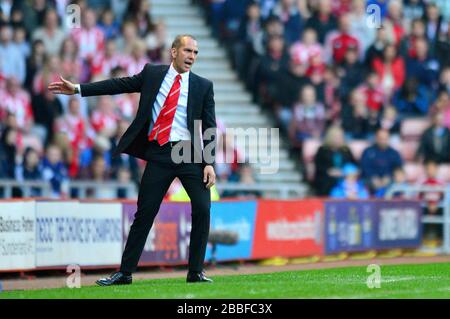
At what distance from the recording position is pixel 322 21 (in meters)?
25.2

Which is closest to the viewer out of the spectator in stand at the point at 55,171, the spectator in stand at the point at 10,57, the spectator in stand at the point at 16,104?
the spectator in stand at the point at 55,171

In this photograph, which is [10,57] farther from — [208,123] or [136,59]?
[208,123]

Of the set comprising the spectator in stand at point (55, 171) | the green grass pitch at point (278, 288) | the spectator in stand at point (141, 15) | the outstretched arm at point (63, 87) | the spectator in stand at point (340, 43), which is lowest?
the green grass pitch at point (278, 288)

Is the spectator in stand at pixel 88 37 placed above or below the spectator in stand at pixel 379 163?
above

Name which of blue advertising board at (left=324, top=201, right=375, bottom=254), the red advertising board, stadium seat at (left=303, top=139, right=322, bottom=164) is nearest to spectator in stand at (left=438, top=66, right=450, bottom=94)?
stadium seat at (left=303, top=139, right=322, bottom=164)

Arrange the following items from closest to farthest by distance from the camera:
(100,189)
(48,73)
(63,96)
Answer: (100,189)
(48,73)
(63,96)

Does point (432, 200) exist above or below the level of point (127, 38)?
below

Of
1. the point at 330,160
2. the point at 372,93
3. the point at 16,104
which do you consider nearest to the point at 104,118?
the point at 16,104

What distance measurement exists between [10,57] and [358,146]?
7122mm

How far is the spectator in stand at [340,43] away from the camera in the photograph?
25062 millimetres

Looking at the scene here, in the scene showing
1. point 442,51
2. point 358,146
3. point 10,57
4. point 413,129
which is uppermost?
point 442,51

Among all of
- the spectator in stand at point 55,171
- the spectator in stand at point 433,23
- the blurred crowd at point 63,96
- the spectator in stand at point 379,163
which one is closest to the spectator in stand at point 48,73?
the blurred crowd at point 63,96

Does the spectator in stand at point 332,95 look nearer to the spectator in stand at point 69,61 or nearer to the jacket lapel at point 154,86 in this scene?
the spectator in stand at point 69,61

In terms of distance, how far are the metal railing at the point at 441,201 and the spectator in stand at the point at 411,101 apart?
7.24 feet
